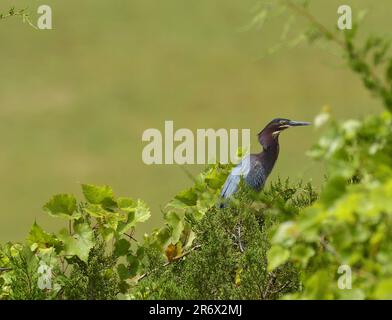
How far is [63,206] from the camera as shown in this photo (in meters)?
2.70

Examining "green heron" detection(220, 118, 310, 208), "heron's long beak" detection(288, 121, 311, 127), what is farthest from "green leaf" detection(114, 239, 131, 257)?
"heron's long beak" detection(288, 121, 311, 127)

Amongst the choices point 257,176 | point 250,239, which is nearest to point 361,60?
point 250,239

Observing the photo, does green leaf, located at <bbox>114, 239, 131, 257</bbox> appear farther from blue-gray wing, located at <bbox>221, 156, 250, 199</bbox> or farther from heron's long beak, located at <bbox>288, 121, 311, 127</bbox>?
heron's long beak, located at <bbox>288, 121, 311, 127</bbox>

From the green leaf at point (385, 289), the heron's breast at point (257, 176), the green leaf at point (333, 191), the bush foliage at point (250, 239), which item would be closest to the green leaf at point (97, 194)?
the bush foliage at point (250, 239)

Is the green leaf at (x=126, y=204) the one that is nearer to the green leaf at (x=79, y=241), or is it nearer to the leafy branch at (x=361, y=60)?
the green leaf at (x=79, y=241)

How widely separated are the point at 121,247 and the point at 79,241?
7.9 inches

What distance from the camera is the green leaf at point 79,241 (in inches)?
99.8

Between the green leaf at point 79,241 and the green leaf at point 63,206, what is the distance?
1.9 inches

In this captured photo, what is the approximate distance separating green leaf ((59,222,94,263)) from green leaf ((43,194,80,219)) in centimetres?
5

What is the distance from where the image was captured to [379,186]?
1341 mm

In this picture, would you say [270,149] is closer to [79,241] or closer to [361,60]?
[79,241]

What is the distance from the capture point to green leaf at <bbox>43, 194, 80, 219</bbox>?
106 inches
